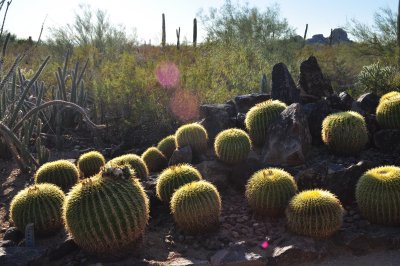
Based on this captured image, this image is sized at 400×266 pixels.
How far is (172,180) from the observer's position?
5.13 m

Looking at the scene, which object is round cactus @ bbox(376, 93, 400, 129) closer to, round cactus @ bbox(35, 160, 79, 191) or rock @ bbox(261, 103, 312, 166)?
rock @ bbox(261, 103, 312, 166)

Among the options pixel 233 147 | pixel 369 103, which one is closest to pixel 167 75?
pixel 369 103

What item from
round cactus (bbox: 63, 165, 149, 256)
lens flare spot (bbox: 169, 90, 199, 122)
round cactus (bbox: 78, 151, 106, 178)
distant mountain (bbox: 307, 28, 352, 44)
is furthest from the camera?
distant mountain (bbox: 307, 28, 352, 44)

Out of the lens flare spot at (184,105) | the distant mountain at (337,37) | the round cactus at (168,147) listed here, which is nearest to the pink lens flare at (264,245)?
the round cactus at (168,147)

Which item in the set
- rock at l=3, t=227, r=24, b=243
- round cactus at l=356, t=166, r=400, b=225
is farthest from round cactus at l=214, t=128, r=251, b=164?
rock at l=3, t=227, r=24, b=243

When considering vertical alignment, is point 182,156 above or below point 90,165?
above

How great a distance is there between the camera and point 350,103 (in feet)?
23.7

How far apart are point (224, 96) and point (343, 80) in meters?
10.7

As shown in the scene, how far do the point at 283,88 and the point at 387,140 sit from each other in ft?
6.62

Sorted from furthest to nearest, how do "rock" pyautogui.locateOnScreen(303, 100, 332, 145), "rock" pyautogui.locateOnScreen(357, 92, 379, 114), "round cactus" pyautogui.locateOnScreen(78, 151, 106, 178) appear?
"rock" pyautogui.locateOnScreen(357, 92, 379, 114) < "rock" pyautogui.locateOnScreen(303, 100, 332, 145) < "round cactus" pyautogui.locateOnScreen(78, 151, 106, 178)

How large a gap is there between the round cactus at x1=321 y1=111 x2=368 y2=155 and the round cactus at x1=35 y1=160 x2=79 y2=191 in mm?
3325

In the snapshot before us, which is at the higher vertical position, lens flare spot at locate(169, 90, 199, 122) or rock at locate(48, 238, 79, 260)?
lens flare spot at locate(169, 90, 199, 122)

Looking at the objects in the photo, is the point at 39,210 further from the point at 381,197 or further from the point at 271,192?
the point at 381,197

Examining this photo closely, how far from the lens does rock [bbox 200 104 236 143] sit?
7180mm
